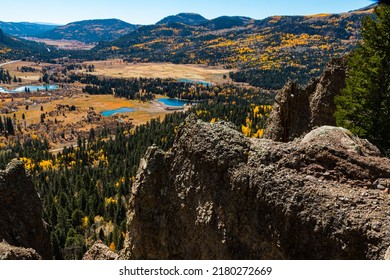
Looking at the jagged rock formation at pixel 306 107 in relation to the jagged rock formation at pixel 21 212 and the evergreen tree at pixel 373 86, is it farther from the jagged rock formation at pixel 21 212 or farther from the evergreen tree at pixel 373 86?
the jagged rock formation at pixel 21 212

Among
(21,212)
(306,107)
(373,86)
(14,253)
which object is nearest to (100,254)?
(14,253)

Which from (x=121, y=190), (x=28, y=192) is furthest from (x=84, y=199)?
Result: (x=28, y=192)

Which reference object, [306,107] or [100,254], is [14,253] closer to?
[100,254]

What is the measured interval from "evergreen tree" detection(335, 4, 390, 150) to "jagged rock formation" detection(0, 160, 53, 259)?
34.6m

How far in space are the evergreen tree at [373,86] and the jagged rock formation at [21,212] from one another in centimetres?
3456

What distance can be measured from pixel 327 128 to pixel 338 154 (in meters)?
5.21

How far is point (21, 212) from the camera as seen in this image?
32.7 m

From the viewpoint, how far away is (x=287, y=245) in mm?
18531

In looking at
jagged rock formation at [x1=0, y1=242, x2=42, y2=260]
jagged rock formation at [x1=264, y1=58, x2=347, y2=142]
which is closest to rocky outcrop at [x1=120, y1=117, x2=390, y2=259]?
jagged rock formation at [x1=0, y1=242, x2=42, y2=260]

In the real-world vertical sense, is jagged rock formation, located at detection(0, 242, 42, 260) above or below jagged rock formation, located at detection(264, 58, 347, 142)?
below

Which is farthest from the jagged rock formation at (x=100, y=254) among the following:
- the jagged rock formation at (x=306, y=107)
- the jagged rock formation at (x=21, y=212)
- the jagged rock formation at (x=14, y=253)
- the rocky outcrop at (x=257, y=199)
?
the jagged rock formation at (x=306, y=107)

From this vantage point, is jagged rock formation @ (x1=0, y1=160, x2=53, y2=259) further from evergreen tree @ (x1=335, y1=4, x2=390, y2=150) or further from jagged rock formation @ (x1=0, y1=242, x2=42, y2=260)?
evergreen tree @ (x1=335, y1=4, x2=390, y2=150)

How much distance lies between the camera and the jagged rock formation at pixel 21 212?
30969 mm

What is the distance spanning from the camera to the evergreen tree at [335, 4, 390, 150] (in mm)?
35031
